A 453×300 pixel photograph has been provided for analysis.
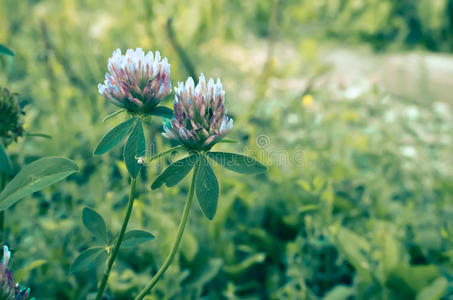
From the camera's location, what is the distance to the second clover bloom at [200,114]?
62 cm

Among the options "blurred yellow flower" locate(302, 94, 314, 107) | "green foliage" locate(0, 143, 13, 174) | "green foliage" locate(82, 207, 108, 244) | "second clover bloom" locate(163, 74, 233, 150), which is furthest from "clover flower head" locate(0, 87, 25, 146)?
"blurred yellow flower" locate(302, 94, 314, 107)

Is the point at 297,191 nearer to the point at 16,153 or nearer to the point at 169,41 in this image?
the point at 16,153

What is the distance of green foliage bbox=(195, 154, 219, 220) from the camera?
643 mm

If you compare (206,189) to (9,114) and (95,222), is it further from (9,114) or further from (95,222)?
(9,114)

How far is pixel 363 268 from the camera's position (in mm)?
1143

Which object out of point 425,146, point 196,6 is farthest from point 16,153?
point 425,146

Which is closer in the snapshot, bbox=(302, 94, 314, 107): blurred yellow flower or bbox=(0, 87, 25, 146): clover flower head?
bbox=(0, 87, 25, 146): clover flower head

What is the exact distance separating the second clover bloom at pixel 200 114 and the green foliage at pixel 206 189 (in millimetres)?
42

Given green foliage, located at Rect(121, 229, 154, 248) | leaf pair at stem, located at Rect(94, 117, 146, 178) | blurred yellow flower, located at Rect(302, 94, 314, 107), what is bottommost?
green foliage, located at Rect(121, 229, 154, 248)

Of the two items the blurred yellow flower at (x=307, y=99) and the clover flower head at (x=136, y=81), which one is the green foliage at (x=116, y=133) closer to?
the clover flower head at (x=136, y=81)

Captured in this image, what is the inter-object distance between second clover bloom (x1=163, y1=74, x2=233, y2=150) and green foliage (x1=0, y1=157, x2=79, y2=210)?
6.7 inches

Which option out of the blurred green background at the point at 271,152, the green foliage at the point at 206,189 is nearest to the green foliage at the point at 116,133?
the green foliage at the point at 206,189

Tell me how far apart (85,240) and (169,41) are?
1314 millimetres

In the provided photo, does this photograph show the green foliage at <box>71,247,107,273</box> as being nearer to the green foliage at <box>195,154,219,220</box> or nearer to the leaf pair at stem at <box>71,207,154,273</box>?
the leaf pair at stem at <box>71,207,154,273</box>
